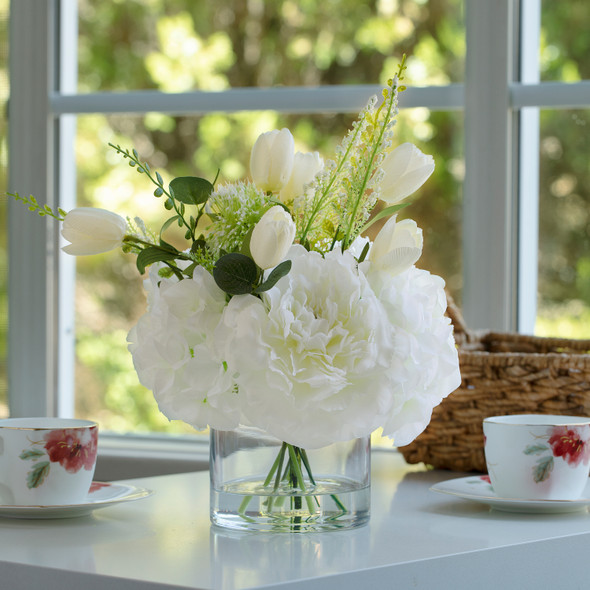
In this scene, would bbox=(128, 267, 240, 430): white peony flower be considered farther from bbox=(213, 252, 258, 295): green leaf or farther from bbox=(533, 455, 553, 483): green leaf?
bbox=(533, 455, 553, 483): green leaf

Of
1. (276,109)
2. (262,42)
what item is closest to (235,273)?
(276,109)

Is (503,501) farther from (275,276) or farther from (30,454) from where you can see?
(30,454)

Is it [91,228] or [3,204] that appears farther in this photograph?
[3,204]

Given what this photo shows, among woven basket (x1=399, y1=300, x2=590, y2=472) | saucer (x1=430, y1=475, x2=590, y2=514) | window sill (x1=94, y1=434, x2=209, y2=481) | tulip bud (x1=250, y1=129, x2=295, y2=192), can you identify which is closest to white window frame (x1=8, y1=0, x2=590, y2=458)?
window sill (x1=94, y1=434, x2=209, y2=481)

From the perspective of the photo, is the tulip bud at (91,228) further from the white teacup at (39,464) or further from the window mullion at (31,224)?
the window mullion at (31,224)

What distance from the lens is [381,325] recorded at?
74 centimetres

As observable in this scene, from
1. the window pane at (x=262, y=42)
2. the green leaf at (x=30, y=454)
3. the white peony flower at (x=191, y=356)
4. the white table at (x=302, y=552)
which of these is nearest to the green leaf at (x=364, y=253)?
the white peony flower at (x=191, y=356)

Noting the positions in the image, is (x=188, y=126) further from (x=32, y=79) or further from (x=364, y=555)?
(x=364, y=555)

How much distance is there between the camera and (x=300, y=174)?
833 millimetres

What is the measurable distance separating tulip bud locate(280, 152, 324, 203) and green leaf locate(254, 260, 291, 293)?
103mm

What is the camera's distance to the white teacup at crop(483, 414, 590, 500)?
0.91 m

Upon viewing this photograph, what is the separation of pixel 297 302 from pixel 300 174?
5.8 inches

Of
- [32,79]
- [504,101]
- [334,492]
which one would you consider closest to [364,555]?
[334,492]

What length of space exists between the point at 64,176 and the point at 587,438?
4.34 ft
